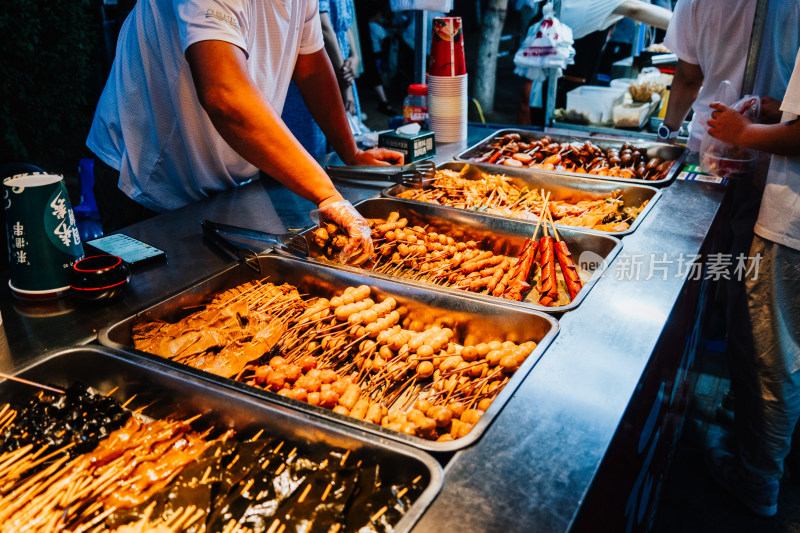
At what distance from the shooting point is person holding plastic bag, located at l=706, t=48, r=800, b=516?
2656 mm

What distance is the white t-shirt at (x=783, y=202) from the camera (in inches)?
Result: 104

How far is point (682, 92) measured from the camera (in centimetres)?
388

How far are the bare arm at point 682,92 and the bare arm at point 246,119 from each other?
109 inches

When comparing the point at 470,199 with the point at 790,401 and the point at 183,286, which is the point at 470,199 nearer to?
the point at 183,286

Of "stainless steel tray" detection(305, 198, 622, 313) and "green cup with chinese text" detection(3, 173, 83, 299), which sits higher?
"green cup with chinese text" detection(3, 173, 83, 299)

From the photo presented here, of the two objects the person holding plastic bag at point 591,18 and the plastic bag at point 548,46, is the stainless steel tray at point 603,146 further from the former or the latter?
the person holding plastic bag at point 591,18

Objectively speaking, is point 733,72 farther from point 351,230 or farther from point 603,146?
point 351,230

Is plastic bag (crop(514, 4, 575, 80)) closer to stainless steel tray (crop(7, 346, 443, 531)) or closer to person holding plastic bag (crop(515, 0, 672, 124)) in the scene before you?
person holding plastic bag (crop(515, 0, 672, 124))

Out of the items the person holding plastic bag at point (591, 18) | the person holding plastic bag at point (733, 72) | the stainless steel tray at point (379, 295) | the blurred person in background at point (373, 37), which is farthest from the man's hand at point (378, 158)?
the blurred person in background at point (373, 37)

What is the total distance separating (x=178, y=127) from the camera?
9.00 feet

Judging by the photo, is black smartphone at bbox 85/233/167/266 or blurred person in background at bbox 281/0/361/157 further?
blurred person in background at bbox 281/0/361/157

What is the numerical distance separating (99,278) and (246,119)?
81 centimetres

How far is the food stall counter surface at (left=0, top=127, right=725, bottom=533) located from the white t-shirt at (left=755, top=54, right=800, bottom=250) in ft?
0.83

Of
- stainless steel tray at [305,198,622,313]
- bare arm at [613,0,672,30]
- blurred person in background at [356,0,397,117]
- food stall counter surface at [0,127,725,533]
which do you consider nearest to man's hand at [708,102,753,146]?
food stall counter surface at [0,127,725,533]
